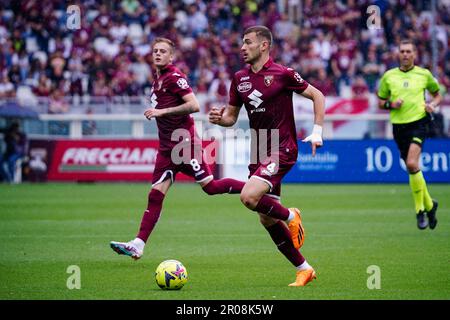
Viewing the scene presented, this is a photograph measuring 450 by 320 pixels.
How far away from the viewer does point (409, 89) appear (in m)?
14.7

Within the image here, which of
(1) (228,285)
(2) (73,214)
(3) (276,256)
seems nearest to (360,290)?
(1) (228,285)

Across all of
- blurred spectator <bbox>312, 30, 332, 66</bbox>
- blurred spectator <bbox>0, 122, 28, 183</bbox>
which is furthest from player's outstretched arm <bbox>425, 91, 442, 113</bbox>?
blurred spectator <bbox>312, 30, 332, 66</bbox>

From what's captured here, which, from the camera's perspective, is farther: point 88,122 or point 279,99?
point 88,122

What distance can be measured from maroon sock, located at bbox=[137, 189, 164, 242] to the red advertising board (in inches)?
574

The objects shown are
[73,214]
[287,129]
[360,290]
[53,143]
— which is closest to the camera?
[360,290]

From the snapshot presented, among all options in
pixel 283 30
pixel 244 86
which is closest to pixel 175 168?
pixel 244 86

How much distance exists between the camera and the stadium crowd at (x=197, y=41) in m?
29.6

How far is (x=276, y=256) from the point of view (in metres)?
11.9

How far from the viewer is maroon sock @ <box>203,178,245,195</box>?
12508 millimetres

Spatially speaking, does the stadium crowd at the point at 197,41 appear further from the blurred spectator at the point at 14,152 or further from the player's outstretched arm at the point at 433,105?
the player's outstretched arm at the point at 433,105

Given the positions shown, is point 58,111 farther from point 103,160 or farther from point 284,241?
point 284,241

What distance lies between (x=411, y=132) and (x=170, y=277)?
6647 millimetres
